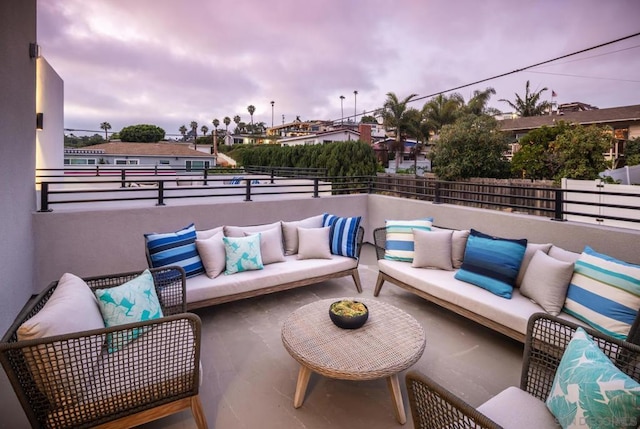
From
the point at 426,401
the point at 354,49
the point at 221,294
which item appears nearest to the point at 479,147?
the point at 354,49

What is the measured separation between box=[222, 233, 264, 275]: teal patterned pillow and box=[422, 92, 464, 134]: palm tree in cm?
1982

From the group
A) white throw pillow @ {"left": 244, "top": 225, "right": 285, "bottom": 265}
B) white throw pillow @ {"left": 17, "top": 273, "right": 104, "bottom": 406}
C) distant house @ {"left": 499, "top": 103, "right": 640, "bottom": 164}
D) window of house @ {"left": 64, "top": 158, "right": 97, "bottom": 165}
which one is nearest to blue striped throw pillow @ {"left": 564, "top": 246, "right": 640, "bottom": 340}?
white throw pillow @ {"left": 244, "top": 225, "right": 285, "bottom": 265}

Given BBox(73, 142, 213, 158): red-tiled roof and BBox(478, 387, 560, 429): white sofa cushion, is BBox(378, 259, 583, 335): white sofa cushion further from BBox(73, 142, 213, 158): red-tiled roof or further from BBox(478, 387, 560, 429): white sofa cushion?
BBox(73, 142, 213, 158): red-tiled roof

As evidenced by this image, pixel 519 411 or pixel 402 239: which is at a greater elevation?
pixel 402 239

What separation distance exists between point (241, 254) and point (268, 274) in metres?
0.35

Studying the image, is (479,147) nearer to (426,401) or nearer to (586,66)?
(586,66)

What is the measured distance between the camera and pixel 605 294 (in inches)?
86.9

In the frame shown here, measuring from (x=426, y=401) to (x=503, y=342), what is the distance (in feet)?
6.62

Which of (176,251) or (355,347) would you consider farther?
(176,251)

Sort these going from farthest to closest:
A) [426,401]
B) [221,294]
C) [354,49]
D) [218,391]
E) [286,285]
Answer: [354,49] < [286,285] < [221,294] < [218,391] < [426,401]

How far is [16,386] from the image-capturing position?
139cm

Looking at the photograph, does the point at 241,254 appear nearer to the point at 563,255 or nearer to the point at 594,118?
the point at 563,255

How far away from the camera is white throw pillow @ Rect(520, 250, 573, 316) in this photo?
8.12ft

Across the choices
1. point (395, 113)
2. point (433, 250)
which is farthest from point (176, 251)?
point (395, 113)
